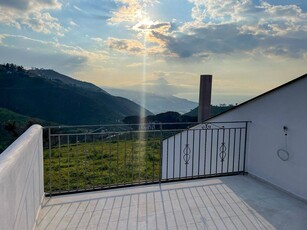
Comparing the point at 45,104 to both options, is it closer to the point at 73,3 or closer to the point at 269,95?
the point at 73,3

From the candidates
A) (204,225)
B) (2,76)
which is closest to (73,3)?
(204,225)

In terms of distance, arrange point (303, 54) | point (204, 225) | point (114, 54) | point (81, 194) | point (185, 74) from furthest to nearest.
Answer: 1. point (114, 54)
2. point (185, 74)
3. point (303, 54)
4. point (81, 194)
5. point (204, 225)

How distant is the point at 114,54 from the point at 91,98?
15.1m

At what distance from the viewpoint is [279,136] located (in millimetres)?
3521

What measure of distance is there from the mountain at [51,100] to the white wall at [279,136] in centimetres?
1695

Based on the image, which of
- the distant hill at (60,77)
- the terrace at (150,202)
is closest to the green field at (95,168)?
the terrace at (150,202)

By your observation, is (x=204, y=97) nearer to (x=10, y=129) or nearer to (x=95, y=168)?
(x=95, y=168)

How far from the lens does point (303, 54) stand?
4.63 m

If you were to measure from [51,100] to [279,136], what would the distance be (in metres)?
21.7

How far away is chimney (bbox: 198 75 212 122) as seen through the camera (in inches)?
237

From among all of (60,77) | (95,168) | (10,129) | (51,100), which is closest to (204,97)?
(95,168)

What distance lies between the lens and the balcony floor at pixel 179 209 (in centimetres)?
255

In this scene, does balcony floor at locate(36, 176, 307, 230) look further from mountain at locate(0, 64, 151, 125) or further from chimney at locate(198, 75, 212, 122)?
mountain at locate(0, 64, 151, 125)

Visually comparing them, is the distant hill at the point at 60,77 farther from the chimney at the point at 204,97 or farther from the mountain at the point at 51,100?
the chimney at the point at 204,97
